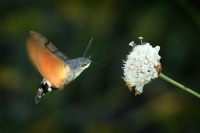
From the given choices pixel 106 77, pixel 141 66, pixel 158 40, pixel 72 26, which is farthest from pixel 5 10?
pixel 141 66

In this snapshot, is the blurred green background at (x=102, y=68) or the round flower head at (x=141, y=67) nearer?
the round flower head at (x=141, y=67)

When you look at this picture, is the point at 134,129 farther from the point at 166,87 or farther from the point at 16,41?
the point at 16,41

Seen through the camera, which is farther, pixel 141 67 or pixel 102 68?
pixel 102 68

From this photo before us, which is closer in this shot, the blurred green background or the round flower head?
the round flower head

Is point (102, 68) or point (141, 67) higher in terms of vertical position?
point (141, 67)
